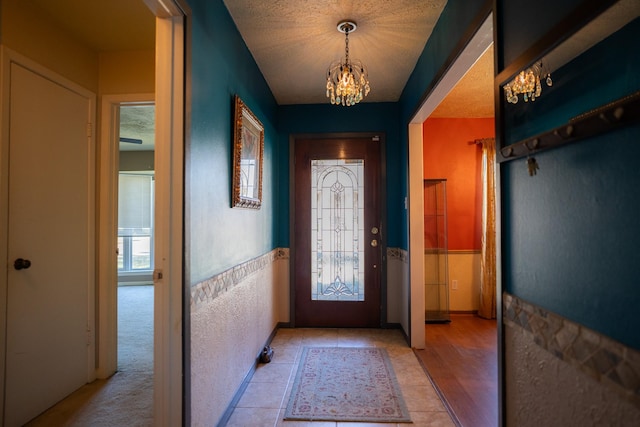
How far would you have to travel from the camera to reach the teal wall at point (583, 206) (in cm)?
75

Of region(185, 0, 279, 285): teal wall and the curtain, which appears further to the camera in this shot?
the curtain

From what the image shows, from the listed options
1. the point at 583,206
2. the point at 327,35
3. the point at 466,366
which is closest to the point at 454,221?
the point at 466,366

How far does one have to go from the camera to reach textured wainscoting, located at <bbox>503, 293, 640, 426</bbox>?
766 mm

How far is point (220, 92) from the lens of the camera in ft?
6.44

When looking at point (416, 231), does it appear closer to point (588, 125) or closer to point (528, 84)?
point (528, 84)

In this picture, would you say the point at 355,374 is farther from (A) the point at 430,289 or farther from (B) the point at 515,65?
(B) the point at 515,65

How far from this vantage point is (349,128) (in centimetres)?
375

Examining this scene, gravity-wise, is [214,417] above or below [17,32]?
below

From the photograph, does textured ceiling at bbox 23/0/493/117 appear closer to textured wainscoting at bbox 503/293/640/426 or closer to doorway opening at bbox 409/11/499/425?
doorway opening at bbox 409/11/499/425

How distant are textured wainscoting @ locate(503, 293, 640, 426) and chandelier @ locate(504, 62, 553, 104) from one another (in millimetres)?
706

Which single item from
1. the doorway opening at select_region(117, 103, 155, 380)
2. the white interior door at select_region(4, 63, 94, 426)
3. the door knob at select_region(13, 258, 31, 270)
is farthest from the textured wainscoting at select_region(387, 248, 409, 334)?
the doorway opening at select_region(117, 103, 155, 380)

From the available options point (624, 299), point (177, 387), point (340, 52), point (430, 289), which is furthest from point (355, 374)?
point (340, 52)

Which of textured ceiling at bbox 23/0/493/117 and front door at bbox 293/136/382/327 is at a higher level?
textured ceiling at bbox 23/0/493/117

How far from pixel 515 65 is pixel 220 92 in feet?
4.93
